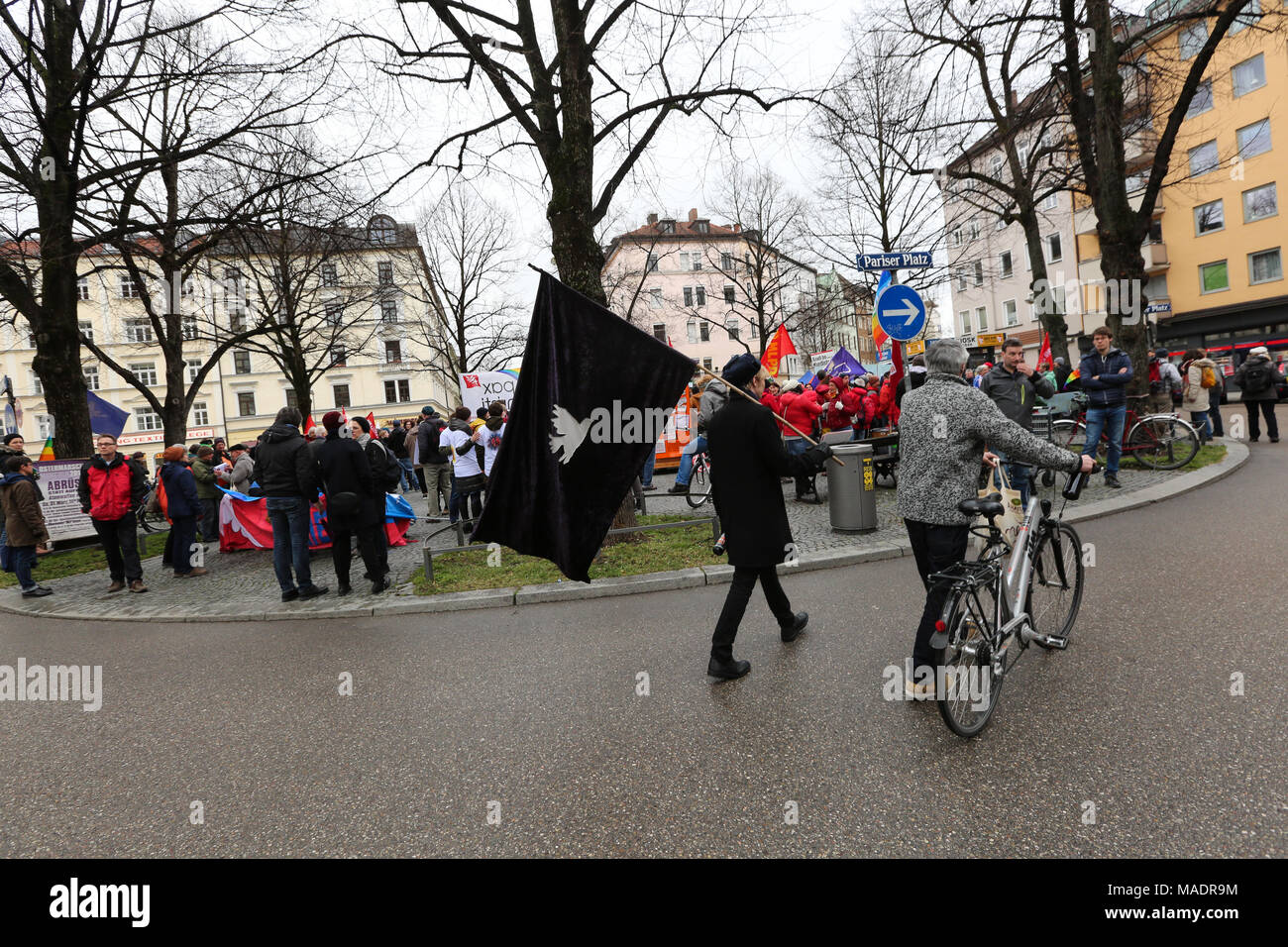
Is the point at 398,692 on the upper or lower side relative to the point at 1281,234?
lower

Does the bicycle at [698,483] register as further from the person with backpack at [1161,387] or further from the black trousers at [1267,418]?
the black trousers at [1267,418]

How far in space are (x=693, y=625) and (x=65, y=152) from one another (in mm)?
13401

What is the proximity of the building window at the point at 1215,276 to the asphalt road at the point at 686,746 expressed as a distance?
36.6m

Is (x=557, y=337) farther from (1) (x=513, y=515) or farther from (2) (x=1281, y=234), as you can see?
(2) (x=1281, y=234)

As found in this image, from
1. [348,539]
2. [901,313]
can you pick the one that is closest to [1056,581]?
[901,313]

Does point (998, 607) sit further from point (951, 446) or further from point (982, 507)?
point (951, 446)

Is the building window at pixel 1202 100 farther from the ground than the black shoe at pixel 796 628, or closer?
farther from the ground

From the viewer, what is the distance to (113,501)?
9.71m

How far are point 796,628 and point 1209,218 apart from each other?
41332mm

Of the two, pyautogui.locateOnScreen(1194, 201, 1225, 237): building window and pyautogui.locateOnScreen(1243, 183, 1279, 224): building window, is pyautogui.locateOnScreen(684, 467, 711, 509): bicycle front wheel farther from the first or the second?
pyautogui.locateOnScreen(1194, 201, 1225, 237): building window

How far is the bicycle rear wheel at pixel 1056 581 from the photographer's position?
4.37m

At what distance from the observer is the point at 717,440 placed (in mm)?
4754

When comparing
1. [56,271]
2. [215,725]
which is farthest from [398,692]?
[56,271]

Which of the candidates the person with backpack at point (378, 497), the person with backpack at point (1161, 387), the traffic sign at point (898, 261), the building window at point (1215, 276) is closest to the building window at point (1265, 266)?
the building window at point (1215, 276)
